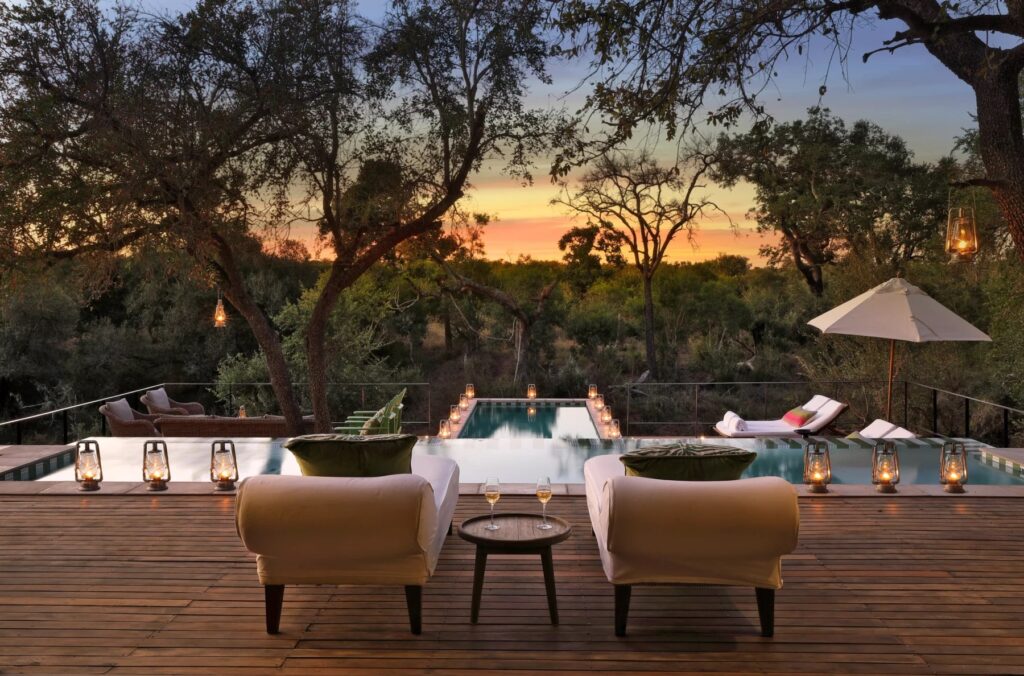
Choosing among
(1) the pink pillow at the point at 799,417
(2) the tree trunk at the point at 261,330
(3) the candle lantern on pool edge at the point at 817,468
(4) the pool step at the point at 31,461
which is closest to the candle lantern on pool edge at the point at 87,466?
(4) the pool step at the point at 31,461

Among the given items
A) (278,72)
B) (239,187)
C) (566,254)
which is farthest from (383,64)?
(566,254)

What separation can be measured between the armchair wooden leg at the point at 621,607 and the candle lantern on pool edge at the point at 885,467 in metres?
2.97

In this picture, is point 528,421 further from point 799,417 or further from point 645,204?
point 645,204

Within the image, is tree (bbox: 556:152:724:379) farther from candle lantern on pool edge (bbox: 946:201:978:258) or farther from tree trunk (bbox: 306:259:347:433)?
candle lantern on pool edge (bbox: 946:201:978:258)

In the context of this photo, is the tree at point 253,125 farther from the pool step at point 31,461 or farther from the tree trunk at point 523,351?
the tree trunk at point 523,351

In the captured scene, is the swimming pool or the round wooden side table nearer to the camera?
the round wooden side table

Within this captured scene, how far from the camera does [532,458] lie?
7.87m

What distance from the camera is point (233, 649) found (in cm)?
324

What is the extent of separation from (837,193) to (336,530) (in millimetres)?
16115

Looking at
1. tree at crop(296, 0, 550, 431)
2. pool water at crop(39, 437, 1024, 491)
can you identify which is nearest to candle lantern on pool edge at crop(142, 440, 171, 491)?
pool water at crop(39, 437, 1024, 491)

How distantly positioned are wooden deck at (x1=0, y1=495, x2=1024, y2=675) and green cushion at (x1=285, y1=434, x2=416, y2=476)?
0.59m

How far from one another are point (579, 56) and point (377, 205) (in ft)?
19.9

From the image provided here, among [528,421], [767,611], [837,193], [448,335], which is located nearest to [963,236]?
[767,611]

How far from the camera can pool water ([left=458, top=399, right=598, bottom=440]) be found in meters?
10.9
